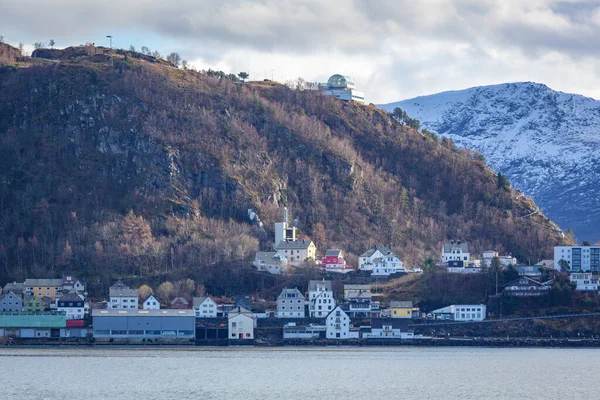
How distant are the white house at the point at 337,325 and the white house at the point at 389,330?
187cm

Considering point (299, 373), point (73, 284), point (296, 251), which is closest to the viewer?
point (299, 373)

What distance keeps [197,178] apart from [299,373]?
72.5m

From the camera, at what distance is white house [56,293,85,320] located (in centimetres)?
12375

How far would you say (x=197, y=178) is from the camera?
162750 mm

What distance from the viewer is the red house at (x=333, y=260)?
144 metres

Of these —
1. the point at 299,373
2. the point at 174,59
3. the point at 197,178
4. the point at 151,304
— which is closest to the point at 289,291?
the point at 151,304

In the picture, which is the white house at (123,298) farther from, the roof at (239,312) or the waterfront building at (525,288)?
the waterfront building at (525,288)

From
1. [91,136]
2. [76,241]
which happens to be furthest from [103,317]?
[91,136]

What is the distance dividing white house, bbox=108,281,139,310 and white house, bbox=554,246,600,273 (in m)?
42.5

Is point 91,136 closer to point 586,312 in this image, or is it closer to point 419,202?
point 419,202

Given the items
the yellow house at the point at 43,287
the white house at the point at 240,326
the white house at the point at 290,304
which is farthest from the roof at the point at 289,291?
the yellow house at the point at 43,287

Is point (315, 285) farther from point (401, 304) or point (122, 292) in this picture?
point (122, 292)

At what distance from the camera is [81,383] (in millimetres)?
85062

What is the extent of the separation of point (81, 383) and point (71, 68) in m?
99.0
